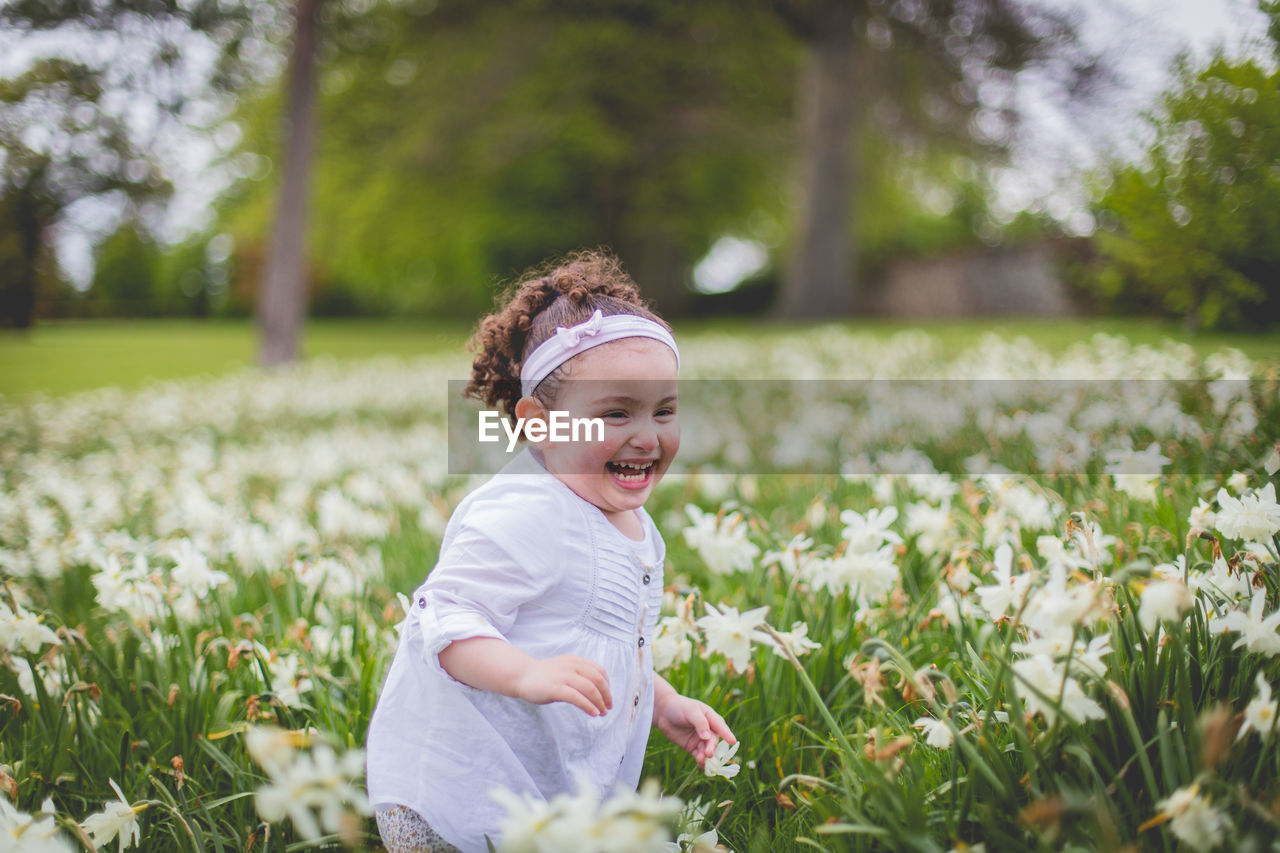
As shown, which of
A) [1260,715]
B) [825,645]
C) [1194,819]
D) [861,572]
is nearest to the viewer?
Result: [1194,819]

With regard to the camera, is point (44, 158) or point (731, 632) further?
point (44, 158)

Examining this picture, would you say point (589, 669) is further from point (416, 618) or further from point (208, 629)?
point (208, 629)

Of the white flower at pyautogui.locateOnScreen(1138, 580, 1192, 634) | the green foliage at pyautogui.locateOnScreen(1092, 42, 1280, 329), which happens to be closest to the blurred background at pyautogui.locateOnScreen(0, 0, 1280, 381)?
the green foliage at pyautogui.locateOnScreen(1092, 42, 1280, 329)

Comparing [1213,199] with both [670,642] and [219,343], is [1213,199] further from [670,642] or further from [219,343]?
[219,343]

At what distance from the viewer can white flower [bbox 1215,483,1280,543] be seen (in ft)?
6.33

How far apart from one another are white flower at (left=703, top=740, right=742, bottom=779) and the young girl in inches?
1.2

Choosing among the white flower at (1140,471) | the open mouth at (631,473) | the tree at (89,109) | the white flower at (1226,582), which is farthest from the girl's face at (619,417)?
the tree at (89,109)

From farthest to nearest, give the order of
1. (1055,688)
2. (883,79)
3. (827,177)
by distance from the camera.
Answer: (827,177) → (883,79) → (1055,688)

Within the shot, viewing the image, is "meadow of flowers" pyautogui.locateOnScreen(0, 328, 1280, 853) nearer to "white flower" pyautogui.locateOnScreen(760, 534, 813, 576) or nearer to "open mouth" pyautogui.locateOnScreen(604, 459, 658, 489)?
"white flower" pyautogui.locateOnScreen(760, 534, 813, 576)

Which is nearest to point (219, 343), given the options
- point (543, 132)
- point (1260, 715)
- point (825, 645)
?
point (543, 132)

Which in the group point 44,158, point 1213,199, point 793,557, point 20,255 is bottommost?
point 793,557

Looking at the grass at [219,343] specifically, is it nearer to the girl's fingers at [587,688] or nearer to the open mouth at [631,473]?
the open mouth at [631,473]

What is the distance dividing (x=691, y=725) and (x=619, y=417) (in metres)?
0.82

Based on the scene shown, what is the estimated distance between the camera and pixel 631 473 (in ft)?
6.70
